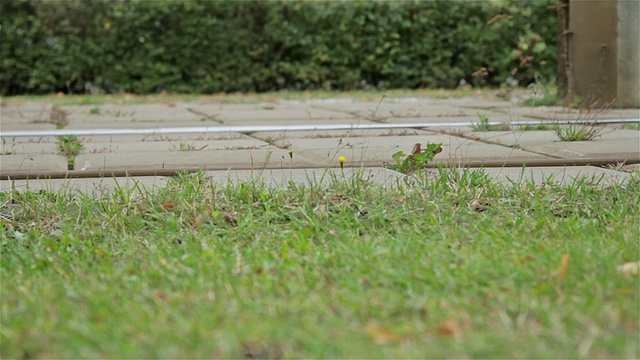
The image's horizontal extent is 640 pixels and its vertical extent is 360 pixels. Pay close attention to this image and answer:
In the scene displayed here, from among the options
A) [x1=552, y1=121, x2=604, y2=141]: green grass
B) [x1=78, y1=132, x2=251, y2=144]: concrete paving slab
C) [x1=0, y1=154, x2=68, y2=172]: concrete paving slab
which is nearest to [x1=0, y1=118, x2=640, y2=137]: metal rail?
[x1=78, y1=132, x2=251, y2=144]: concrete paving slab

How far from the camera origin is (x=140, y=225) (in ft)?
8.91

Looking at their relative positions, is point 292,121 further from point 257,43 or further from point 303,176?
point 257,43

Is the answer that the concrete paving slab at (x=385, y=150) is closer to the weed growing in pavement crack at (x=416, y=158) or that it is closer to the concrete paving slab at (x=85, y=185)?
the weed growing in pavement crack at (x=416, y=158)

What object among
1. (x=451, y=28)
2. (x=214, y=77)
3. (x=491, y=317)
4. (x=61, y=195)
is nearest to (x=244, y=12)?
(x=214, y=77)

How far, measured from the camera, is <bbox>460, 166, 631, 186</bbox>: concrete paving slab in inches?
123

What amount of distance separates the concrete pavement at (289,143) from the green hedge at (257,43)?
129 inches

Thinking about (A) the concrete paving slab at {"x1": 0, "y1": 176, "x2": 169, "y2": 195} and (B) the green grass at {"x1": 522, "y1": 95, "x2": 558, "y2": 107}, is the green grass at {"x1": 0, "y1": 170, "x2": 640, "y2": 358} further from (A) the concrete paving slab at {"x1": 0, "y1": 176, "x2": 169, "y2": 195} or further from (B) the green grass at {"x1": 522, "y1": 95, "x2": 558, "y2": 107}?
(B) the green grass at {"x1": 522, "y1": 95, "x2": 558, "y2": 107}

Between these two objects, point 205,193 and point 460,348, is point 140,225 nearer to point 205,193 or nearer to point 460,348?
point 205,193

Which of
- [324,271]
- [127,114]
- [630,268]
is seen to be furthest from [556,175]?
[127,114]

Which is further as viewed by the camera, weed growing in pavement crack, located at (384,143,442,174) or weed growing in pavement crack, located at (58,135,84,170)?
weed growing in pavement crack, located at (58,135,84,170)

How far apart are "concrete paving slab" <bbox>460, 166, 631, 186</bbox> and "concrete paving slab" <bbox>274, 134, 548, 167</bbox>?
18 centimetres

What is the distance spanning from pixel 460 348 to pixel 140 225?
1.35 meters

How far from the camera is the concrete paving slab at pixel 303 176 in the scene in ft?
10.3

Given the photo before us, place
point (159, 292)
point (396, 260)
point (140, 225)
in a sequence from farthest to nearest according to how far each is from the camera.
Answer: point (140, 225) → point (396, 260) → point (159, 292)
